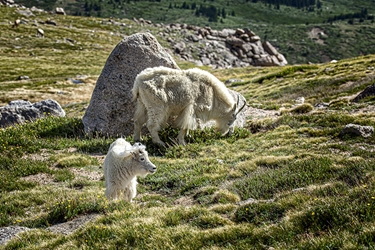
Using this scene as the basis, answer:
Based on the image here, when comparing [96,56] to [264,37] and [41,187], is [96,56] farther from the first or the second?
[264,37]

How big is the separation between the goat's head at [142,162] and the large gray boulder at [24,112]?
13.3m

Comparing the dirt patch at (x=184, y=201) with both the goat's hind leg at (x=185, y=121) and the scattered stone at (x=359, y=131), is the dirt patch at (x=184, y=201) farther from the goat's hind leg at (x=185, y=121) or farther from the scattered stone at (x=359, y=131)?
the scattered stone at (x=359, y=131)

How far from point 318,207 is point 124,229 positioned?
3.64 metres

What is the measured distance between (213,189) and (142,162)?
2169mm

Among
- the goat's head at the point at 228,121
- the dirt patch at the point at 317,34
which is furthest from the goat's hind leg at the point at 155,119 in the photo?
the dirt patch at the point at 317,34

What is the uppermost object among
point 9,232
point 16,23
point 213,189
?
point 213,189

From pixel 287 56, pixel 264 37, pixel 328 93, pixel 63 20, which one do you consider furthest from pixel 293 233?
pixel 264 37

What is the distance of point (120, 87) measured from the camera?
18219 mm

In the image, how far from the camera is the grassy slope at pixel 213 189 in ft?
20.8

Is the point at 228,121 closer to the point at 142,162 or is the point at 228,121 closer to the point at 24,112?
the point at 142,162

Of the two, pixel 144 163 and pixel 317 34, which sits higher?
pixel 144 163

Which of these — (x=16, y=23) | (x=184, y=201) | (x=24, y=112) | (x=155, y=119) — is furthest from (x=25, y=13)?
(x=184, y=201)

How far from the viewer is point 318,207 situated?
21.5ft

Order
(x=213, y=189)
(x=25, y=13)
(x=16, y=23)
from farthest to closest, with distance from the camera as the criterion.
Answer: (x=25, y=13), (x=16, y=23), (x=213, y=189)
